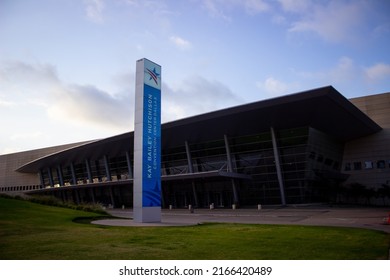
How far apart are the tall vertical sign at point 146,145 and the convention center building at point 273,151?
49.6ft

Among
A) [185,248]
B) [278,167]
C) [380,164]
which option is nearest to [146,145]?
[185,248]

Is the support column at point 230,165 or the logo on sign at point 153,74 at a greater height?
the logo on sign at point 153,74

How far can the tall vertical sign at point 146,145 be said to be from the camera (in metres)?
22.3

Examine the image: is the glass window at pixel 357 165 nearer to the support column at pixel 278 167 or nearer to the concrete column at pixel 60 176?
the support column at pixel 278 167

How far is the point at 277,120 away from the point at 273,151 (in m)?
5.38

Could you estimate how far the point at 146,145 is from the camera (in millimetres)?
22672

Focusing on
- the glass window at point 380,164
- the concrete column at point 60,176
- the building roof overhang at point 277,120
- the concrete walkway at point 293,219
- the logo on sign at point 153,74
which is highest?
the logo on sign at point 153,74

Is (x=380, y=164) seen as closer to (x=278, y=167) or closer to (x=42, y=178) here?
(x=278, y=167)

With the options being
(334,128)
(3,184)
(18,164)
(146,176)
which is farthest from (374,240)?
(3,184)

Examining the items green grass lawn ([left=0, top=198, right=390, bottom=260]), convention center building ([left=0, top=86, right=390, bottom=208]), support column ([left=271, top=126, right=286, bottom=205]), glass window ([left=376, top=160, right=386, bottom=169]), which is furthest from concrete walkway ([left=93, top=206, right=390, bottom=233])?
glass window ([left=376, top=160, right=386, bottom=169])

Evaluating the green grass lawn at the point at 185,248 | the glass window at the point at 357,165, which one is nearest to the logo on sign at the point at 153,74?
the green grass lawn at the point at 185,248

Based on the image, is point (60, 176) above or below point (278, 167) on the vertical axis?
above

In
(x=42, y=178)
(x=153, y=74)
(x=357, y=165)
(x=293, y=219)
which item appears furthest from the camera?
(x=42, y=178)
